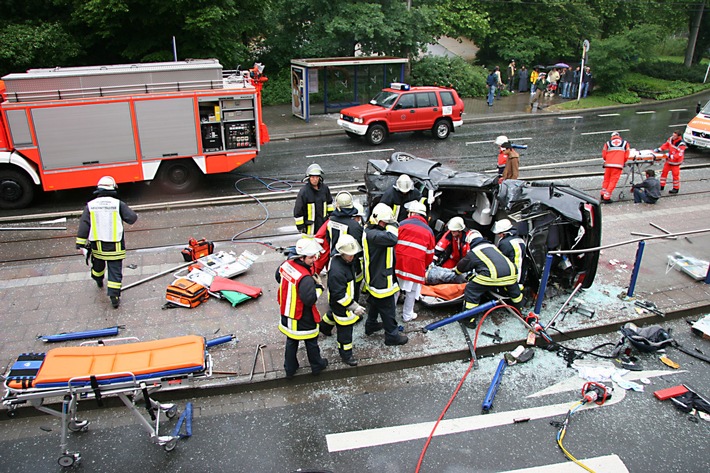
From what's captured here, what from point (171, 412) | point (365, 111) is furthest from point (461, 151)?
point (171, 412)

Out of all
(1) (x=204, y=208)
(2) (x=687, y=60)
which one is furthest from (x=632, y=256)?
(2) (x=687, y=60)

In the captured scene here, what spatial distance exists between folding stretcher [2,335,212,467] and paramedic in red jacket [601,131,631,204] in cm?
962

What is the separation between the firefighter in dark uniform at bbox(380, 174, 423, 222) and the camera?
8.13 metres

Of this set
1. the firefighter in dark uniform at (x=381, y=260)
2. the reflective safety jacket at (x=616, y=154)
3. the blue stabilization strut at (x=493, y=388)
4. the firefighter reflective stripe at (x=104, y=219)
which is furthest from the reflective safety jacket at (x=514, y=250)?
the reflective safety jacket at (x=616, y=154)

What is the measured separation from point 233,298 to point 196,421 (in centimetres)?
219

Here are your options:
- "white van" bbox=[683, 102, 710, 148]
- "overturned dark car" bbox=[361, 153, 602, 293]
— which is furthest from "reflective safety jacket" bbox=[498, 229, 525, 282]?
"white van" bbox=[683, 102, 710, 148]

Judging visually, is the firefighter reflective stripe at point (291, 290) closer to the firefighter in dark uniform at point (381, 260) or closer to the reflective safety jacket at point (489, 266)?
the firefighter in dark uniform at point (381, 260)

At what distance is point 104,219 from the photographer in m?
7.49

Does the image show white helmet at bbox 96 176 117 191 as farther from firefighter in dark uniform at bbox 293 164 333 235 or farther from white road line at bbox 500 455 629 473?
white road line at bbox 500 455 629 473

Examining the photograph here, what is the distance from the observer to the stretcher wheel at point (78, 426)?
18.3 feet

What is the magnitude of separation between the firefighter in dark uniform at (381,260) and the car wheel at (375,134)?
434 inches

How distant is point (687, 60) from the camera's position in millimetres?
34156

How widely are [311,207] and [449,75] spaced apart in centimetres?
2058

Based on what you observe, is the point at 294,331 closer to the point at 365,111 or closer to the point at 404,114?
the point at 365,111
